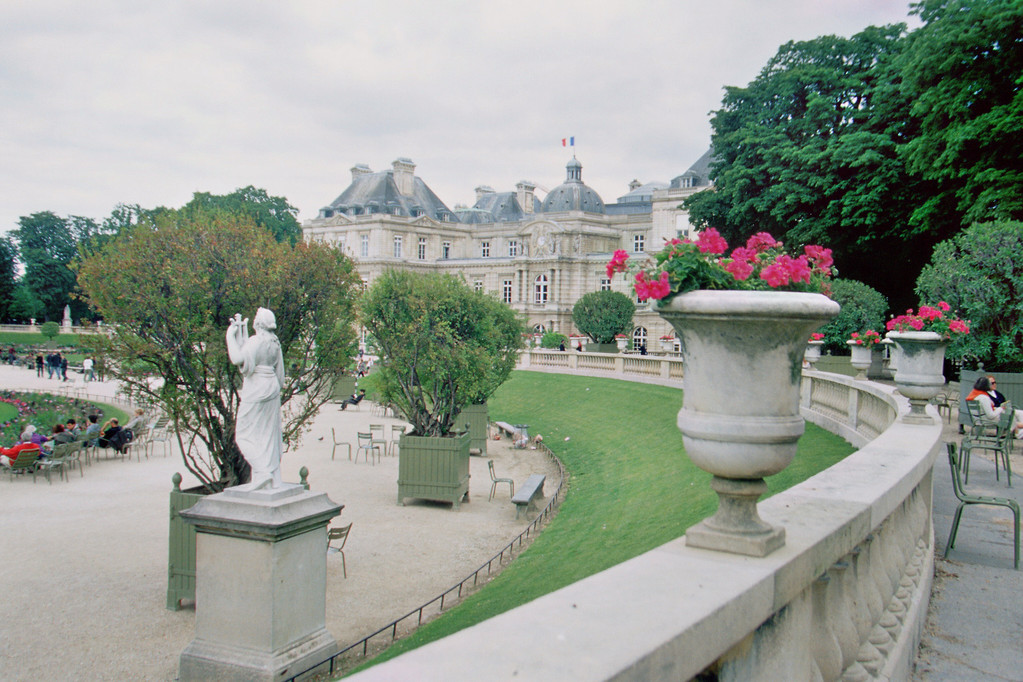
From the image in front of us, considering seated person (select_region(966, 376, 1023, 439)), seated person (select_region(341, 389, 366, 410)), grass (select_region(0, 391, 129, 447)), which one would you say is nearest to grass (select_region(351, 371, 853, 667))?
seated person (select_region(966, 376, 1023, 439))

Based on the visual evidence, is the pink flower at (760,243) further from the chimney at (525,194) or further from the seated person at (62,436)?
the chimney at (525,194)

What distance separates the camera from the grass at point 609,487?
36.3 feet

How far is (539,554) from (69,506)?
10.6 metres

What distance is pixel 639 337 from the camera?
6462 cm

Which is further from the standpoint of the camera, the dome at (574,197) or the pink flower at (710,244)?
the dome at (574,197)

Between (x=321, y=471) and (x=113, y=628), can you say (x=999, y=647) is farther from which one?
(x=321, y=471)

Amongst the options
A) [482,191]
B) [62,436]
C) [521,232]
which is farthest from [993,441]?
[482,191]

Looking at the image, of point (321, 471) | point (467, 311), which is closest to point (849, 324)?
point (467, 311)

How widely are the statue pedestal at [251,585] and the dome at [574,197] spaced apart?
68.0 metres

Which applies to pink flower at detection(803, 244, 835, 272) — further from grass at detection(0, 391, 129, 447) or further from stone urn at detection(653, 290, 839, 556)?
grass at detection(0, 391, 129, 447)

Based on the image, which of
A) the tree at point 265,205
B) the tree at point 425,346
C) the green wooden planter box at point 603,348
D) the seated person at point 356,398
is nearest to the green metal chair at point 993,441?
the tree at point 425,346

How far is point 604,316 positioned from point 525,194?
123 ft

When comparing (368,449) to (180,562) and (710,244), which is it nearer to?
(180,562)

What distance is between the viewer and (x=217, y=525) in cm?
891
